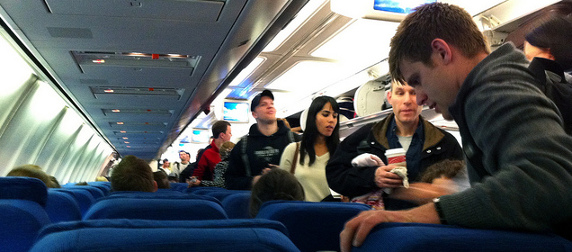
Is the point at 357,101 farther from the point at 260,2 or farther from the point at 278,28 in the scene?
the point at 260,2

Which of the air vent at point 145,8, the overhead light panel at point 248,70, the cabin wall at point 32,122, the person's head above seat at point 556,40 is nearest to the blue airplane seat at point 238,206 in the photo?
the person's head above seat at point 556,40

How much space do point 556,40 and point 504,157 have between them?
114 cm

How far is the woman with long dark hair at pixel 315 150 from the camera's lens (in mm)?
3959

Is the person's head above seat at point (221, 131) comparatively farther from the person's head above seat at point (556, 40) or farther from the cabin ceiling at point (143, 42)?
the person's head above seat at point (556, 40)

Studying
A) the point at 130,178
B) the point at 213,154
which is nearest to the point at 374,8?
the point at 130,178

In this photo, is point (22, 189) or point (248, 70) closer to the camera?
point (22, 189)

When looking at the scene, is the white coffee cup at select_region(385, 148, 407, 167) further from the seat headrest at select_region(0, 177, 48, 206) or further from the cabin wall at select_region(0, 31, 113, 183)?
the cabin wall at select_region(0, 31, 113, 183)

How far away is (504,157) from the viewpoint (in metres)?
1.17

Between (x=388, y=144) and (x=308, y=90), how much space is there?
8.04m

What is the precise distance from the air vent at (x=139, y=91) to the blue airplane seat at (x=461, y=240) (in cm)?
938

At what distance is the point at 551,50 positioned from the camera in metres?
Answer: 2.01

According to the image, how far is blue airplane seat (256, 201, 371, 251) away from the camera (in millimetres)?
1784

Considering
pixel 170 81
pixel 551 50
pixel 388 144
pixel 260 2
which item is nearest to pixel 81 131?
pixel 170 81

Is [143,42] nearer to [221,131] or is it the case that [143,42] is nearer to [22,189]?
[221,131]
